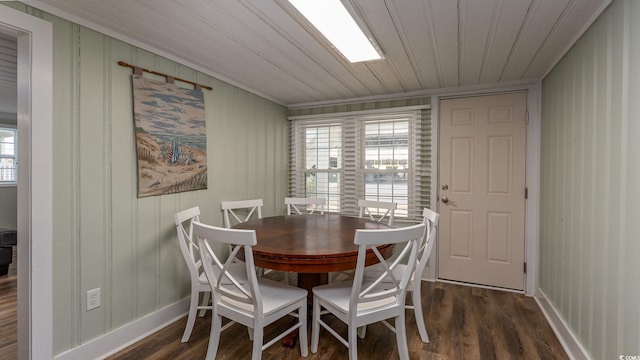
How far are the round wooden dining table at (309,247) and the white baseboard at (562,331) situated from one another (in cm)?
131

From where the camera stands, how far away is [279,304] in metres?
1.78

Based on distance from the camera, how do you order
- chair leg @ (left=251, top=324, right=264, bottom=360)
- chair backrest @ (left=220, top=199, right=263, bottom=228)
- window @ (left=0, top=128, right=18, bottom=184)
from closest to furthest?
chair leg @ (left=251, top=324, right=264, bottom=360) < chair backrest @ (left=220, top=199, right=263, bottom=228) < window @ (left=0, top=128, right=18, bottom=184)

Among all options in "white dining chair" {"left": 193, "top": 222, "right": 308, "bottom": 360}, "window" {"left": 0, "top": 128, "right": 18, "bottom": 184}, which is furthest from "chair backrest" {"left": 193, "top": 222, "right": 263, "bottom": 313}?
"window" {"left": 0, "top": 128, "right": 18, "bottom": 184}

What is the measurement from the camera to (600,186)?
166cm

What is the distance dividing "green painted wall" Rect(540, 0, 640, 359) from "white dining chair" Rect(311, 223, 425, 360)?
95 centimetres

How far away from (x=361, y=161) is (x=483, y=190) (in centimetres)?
142

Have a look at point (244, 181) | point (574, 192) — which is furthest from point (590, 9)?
point (244, 181)

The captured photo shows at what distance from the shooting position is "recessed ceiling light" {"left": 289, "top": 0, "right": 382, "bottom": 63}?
1.62 m

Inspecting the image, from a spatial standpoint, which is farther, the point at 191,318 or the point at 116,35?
the point at 191,318

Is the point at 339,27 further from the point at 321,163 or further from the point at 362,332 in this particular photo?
the point at 321,163

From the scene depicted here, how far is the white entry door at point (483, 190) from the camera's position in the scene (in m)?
3.10

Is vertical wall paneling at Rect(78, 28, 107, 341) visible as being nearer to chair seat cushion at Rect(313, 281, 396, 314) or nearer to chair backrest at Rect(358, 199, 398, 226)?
chair seat cushion at Rect(313, 281, 396, 314)

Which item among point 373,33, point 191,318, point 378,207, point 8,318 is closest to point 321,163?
point 378,207

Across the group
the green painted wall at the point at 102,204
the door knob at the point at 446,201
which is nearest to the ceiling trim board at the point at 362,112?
the door knob at the point at 446,201
